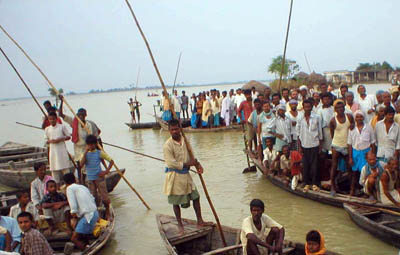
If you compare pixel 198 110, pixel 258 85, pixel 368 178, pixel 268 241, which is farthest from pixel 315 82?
pixel 268 241

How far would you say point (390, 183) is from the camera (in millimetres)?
5375

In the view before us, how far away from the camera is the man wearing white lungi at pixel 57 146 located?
704 cm

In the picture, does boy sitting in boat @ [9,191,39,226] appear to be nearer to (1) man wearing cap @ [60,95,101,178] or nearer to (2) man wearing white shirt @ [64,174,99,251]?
(2) man wearing white shirt @ [64,174,99,251]

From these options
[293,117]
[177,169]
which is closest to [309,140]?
[293,117]

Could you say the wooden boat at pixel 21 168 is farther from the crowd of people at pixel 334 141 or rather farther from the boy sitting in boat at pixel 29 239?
the boy sitting in boat at pixel 29 239

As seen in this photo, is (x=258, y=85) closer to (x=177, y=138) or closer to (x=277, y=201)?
(x=277, y=201)

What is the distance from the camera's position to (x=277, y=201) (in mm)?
7227

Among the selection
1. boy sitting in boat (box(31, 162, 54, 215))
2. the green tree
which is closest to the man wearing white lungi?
boy sitting in boat (box(31, 162, 54, 215))

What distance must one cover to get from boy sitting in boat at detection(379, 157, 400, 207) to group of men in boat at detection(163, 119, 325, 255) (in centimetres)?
174

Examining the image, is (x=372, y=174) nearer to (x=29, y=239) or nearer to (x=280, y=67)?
(x=29, y=239)

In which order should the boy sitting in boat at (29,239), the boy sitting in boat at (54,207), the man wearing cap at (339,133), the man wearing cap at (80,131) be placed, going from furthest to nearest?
the man wearing cap at (80,131), the man wearing cap at (339,133), the boy sitting in boat at (54,207), the boy sitting in boat at (29,239)

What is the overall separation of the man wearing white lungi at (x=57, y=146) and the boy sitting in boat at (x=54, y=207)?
5.55ft

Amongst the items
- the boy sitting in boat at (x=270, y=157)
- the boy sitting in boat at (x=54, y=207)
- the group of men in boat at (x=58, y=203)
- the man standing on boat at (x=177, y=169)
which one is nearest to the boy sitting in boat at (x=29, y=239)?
the group of men in boat at (x=58, y=203)

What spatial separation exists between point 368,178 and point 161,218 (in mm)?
2993
